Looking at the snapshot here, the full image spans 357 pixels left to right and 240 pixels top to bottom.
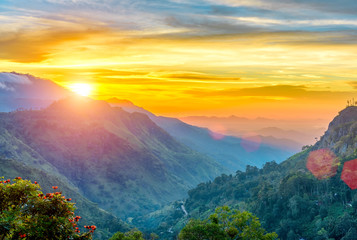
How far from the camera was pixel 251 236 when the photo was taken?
67.4 metres

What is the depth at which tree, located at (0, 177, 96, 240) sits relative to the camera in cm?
3966

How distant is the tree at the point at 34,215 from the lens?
1561 inches

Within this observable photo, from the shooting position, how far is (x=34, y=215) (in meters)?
43.0

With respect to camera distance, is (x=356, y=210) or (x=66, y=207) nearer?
(x=66, y=207)

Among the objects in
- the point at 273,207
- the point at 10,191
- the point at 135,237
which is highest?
the point at 10,191

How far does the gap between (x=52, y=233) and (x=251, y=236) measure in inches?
1567

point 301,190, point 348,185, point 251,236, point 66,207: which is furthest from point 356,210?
point 66,207

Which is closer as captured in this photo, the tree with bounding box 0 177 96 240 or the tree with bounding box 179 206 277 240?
the tree with bounding box 0 177 96 240

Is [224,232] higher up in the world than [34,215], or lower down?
lower down

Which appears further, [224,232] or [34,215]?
[224,232]

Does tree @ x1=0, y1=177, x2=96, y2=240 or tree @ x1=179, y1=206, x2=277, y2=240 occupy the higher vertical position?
tree @ x1=0, y1=177, x2=96, y2=240

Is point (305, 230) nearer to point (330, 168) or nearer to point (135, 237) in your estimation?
point (330, 168)

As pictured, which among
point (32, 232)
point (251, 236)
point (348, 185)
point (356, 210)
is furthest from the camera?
point (348, 185)

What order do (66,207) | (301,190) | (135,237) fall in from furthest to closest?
(301,190) < (135,237) < (66,207)
